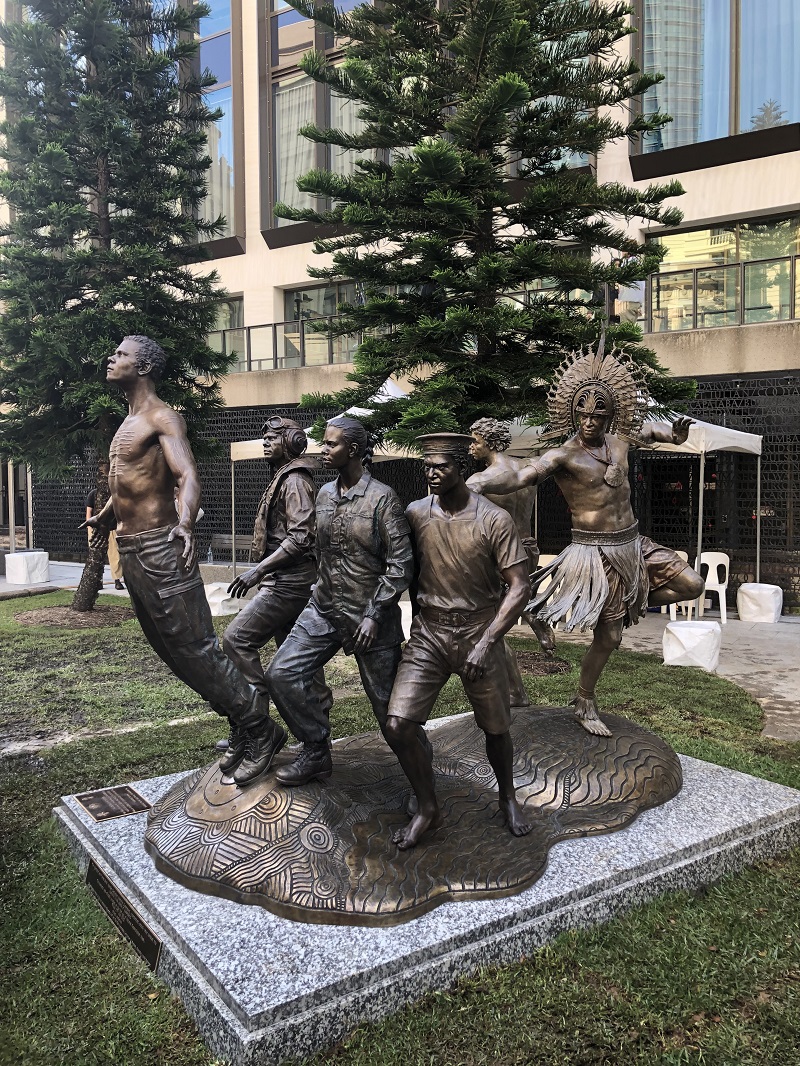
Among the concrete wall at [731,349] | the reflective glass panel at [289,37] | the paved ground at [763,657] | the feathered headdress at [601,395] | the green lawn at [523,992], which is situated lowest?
the paved ground at [763,657]

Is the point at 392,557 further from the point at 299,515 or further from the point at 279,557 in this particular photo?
the point at 299,515

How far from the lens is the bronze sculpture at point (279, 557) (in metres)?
Answer: 4.53

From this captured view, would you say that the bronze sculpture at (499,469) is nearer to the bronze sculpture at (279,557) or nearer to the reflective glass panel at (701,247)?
the bronze sculpture at (279,557)

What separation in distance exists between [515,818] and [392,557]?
1392 millimetres

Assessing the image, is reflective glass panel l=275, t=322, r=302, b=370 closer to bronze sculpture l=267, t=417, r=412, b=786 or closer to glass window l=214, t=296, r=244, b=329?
glass window l=214, t=296, r=244, b=329

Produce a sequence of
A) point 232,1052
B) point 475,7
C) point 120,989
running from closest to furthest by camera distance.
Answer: point 232,1052
point 120,989
point 475,7

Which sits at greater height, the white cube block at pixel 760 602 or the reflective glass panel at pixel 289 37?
the reflective glass panel at pixel 289 37

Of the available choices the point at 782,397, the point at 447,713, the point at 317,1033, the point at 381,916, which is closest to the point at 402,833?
the point at 381,916

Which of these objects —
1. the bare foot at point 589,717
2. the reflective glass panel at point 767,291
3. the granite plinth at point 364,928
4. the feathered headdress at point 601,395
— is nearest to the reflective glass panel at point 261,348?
the reflective glass panel at point 767,291

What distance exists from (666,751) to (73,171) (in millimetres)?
10609

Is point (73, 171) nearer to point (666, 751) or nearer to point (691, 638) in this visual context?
point (691, 638)

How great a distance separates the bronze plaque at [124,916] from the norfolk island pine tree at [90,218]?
25.2 ft

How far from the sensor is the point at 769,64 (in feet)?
43.3

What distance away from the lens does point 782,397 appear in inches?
486
